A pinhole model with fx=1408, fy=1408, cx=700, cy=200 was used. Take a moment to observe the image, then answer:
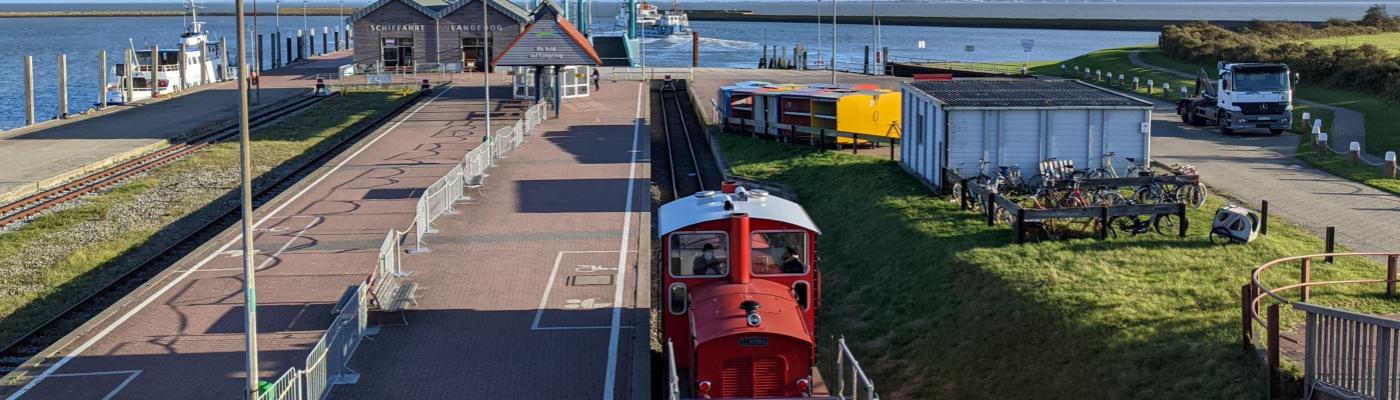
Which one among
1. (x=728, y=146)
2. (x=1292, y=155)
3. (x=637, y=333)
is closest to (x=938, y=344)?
(x=637, y=333)

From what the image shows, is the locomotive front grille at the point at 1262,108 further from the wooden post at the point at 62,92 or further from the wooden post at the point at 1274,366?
the wooden post at the point at 62,92

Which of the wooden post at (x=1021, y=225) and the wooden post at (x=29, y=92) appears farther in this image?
the wooden post at (x=29, y=92)

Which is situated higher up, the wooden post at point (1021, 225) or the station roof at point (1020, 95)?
the station roof at point (1020, 95)

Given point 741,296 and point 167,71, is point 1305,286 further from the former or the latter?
point 167,71

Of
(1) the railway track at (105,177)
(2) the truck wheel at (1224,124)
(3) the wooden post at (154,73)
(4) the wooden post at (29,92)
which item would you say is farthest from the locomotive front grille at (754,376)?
(3) the wooden post at (154,73)

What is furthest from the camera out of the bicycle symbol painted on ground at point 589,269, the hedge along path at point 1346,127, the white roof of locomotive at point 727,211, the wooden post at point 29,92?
the wooden post at point 29,92

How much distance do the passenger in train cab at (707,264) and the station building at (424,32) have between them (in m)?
58.8

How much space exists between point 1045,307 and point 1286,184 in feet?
44.2

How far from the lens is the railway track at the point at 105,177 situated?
105ft

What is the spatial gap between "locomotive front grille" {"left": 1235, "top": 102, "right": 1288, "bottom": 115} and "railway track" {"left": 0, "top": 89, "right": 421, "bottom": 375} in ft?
86.9

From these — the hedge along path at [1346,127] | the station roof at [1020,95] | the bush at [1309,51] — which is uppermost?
the bush at [1309,51]

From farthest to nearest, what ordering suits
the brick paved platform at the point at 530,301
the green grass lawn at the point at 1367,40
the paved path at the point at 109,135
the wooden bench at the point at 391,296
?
the green grass lawn at the point at 1367,40, the paved path at the point at 109,135, the wooden bench at the point at 391,296, the brick paved platform at the point at 530,301

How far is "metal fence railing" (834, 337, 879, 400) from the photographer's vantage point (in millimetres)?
13930

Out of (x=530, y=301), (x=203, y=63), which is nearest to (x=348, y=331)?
(x=530, y=301)
